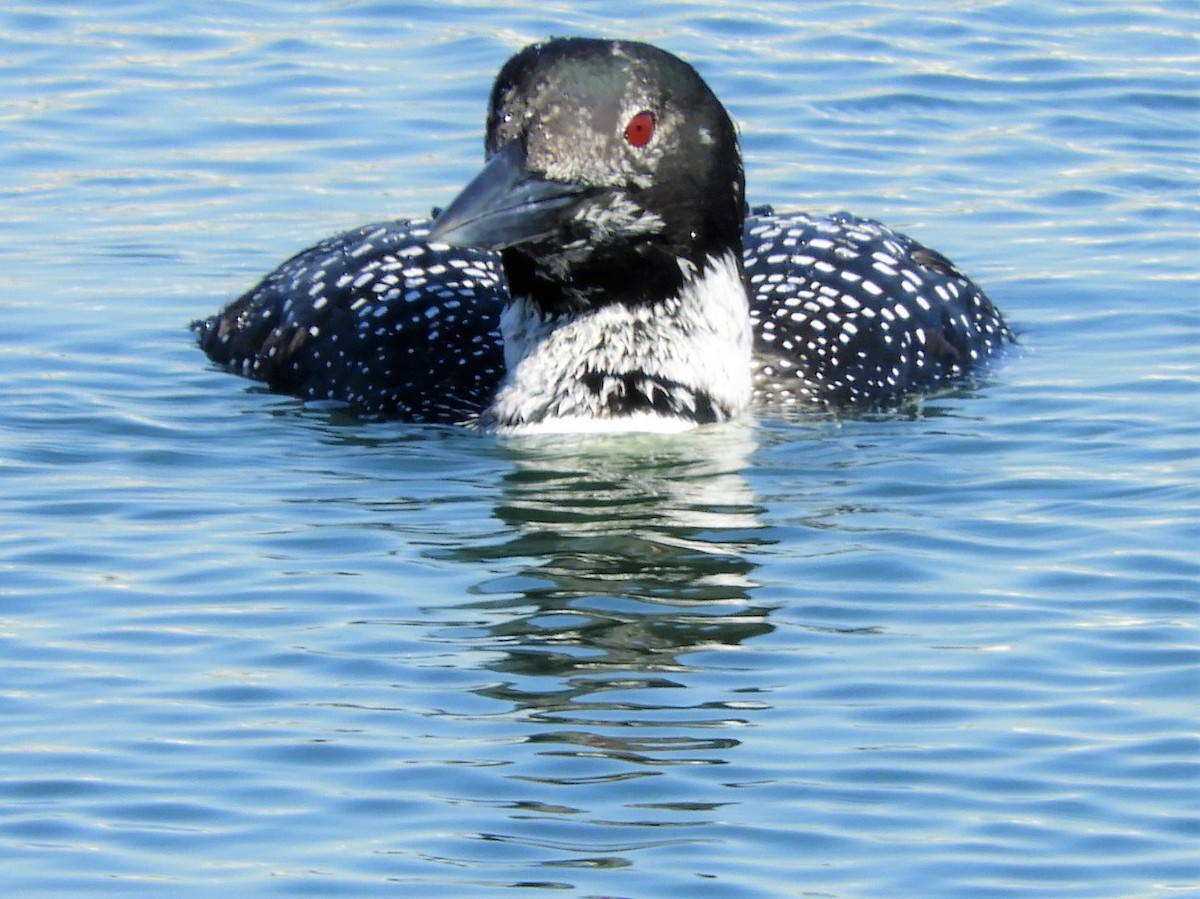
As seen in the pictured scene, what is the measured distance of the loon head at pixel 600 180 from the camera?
837 centimetres

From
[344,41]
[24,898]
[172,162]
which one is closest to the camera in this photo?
[24,898]

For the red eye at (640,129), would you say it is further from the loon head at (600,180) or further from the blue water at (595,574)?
the blue water at (595,574)

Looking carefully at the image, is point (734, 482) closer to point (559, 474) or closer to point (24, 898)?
point (559, 474)

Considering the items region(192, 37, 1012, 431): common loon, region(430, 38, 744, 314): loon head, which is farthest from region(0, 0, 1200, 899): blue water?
region(430, 38, 744, 314): loon head

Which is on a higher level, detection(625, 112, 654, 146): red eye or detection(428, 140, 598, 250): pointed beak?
detection(625, 112, 654, 146): red eye

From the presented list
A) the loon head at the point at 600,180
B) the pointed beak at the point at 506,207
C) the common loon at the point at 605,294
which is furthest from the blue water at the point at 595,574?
the pointed beak at the point at 506,207

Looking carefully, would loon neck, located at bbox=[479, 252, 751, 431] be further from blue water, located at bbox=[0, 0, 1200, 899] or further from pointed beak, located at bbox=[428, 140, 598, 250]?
pointed beak, located at bbox=[428, 140, 598, 250]

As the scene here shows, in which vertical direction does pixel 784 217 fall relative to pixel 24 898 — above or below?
above

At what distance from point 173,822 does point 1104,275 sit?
6.00 metres

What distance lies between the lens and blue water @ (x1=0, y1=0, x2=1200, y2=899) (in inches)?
236

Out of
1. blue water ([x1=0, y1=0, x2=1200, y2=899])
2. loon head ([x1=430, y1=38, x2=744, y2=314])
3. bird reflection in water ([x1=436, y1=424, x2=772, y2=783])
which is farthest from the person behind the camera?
loon head ([x1=430, y1=38, x2=744, y2=314])

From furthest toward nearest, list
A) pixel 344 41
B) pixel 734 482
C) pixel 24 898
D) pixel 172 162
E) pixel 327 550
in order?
pixel 344 41 → pixel 172 162 → pixel 734 482 → pixel 327 550 → pixel 24 898

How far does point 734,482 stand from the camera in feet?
28.6

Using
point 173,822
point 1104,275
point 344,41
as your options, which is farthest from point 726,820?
point 344,41
